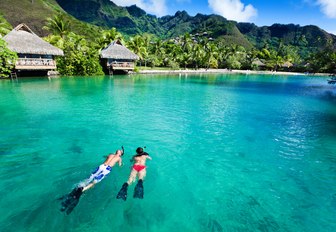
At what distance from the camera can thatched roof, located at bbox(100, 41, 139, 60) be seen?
36438 mm

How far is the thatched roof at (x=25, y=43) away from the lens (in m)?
26.8

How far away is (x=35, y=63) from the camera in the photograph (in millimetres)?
29047

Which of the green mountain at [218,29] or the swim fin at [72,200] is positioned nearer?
the swim fin at [72,200]

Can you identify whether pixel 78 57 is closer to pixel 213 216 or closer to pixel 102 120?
pixel 102 120

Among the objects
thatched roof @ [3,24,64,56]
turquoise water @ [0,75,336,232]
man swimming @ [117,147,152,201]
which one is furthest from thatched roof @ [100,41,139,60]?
man swimming @ [117,147,152,201]

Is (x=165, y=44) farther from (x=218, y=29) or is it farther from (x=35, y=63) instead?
(x=218, y=29)

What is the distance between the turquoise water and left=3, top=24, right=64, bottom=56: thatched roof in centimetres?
1575

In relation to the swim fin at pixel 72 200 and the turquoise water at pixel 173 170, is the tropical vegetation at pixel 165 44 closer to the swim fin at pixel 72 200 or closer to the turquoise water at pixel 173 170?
the turquoise water at pixel 173 170

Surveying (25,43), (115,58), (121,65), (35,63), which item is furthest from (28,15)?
(35,63)

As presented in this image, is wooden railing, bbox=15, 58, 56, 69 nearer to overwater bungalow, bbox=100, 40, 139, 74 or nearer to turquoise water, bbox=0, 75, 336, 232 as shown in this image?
overwater bungalow, bbox=100, 40, 139, 74

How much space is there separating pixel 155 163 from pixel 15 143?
→ 631 centimetres

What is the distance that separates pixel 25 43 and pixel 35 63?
2697mm

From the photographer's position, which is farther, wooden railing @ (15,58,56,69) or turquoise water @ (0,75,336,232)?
wooden railing @ (15,58,56,69)

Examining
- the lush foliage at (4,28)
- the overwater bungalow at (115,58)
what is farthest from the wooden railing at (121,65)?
the lush foliage at (4,28)
